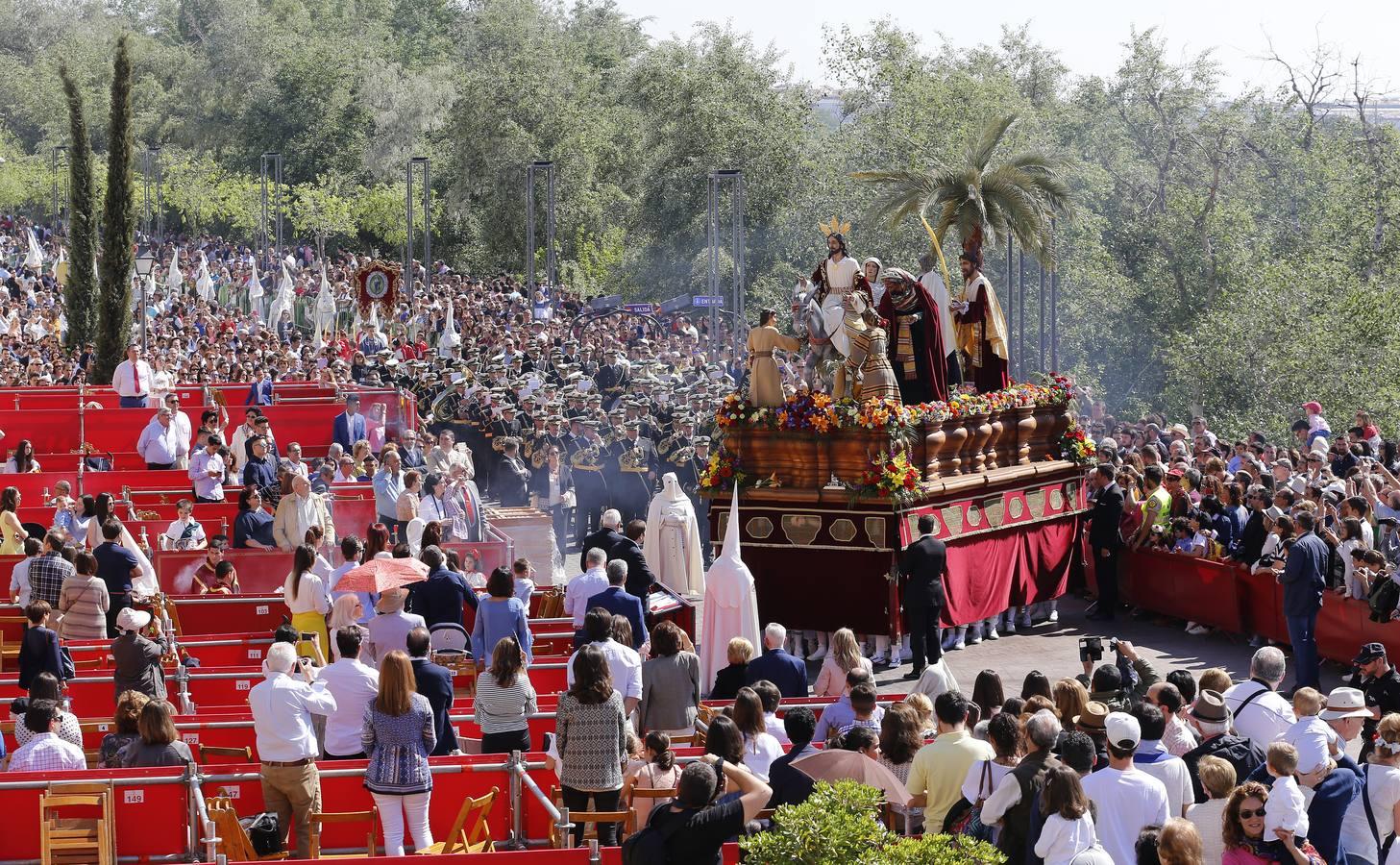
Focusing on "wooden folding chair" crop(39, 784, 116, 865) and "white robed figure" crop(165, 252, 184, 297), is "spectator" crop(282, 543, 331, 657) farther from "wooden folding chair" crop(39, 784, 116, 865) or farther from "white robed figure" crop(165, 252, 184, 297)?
"white robed figure" crop(165, 252, 184, 297)

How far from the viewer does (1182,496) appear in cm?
2061

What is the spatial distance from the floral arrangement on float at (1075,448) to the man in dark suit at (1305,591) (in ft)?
13.6

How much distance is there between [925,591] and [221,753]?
7463 millimetres

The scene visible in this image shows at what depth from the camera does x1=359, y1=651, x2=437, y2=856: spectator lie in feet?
34.8

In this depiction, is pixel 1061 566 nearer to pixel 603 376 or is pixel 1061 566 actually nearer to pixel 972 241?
pixel 972 241

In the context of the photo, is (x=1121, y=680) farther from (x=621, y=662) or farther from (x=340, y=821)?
(x=340, y=821)

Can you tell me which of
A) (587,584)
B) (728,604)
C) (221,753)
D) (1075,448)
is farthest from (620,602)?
(1075,448)

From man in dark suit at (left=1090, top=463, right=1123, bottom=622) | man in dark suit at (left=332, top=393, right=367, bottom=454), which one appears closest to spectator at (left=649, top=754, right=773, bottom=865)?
man in dark suit at (left=1090, top=463, right=1123, bottom=622)

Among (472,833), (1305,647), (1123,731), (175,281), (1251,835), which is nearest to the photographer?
(1251,835)

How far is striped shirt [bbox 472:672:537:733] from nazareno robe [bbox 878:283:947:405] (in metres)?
8.80

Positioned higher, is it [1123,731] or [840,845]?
[1123,731]

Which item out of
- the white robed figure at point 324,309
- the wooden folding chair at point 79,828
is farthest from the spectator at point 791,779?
the white robed figure at point 324,309

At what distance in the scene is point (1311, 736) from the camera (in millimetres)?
10266

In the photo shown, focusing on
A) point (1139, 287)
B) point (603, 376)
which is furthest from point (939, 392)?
point (1139, 287)
